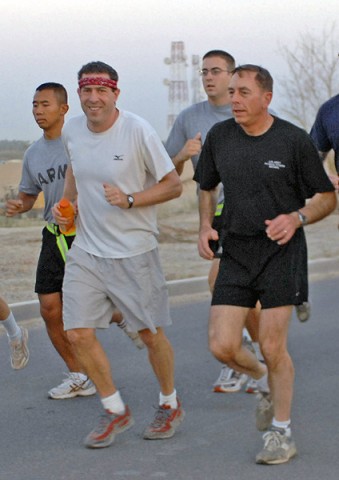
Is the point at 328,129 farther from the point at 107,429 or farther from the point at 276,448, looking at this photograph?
the point at 107,429

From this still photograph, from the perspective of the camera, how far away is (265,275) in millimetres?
6625

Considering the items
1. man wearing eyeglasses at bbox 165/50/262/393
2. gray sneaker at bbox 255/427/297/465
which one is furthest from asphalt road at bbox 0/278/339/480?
man wearing eyeglasses at bbox 165/50/262/393

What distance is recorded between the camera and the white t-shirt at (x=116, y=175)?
7.08 meters

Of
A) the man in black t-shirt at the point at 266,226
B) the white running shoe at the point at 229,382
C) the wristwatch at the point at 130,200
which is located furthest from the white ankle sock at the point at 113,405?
the white running shoe at the point at 229,382

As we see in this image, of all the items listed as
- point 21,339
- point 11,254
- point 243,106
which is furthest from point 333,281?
point 243,106

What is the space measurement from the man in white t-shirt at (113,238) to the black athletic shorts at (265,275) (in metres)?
0.63

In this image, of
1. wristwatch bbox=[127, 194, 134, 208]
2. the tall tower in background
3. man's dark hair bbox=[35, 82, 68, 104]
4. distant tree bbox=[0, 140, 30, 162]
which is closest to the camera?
wristwatch bbox=[127, 194, 134, 208]

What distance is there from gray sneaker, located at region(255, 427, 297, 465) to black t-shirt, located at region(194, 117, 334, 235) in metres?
1.03

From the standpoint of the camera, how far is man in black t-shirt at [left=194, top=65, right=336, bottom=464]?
6539 mm

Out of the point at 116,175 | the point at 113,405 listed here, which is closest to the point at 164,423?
the point at 113,405

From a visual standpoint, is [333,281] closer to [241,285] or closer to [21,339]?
[21,339]

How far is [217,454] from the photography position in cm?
671

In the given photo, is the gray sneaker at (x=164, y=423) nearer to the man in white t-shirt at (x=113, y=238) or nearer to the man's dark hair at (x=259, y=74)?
the man in white t-shirt at (x=113, y=238)

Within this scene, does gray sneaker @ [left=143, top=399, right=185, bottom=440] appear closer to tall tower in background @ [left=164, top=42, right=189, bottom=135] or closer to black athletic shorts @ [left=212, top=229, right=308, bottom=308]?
black athletic shorts @ [left=212, top=229, right=308, bottom=308]
